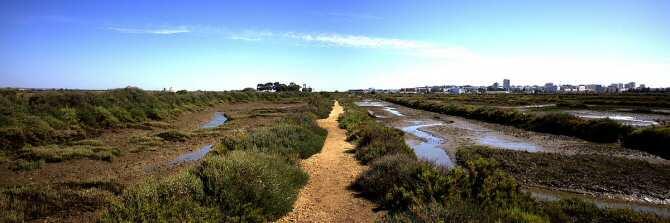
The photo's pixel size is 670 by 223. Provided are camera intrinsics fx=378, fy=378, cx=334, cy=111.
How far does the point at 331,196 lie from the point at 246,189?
291 cm

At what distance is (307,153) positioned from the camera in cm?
1656

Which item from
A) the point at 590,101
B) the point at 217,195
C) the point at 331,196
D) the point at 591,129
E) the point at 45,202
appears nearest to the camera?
the point at 217,195

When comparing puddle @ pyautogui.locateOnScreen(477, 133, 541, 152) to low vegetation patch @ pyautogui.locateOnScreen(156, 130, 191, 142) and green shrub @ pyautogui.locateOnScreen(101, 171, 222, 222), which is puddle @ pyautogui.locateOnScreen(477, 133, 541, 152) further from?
low vegetation patch @ pyautogui.locateOnScreen(156, 130, 191, 142)

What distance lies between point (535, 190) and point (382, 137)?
24.7 feet

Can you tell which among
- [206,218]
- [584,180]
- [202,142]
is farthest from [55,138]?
[584,180]

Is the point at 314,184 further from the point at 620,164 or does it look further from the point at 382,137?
the point at 620,164

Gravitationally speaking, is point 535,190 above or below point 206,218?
below

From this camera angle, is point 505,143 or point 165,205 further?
point 505,143

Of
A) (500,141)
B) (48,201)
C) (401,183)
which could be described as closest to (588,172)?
(401,183)

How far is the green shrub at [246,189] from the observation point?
295 inches

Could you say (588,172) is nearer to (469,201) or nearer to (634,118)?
(469,201)

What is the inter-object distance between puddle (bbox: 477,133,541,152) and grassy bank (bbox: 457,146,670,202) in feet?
10.0

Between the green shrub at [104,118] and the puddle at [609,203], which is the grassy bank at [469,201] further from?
the green shrub at [104,118]

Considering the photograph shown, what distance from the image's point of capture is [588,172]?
13992mm
